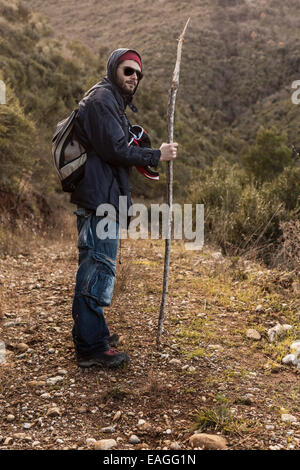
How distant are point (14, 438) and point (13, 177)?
603cm

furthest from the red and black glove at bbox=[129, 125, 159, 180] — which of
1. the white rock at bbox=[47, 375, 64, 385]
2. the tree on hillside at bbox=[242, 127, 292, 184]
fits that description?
the tree on hillside at bbox=[242, 127, 292, 184]

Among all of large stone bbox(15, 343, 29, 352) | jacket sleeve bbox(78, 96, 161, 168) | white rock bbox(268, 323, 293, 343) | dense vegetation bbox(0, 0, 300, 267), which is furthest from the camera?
dense vegetation bbox(0, 0, 300, 267)

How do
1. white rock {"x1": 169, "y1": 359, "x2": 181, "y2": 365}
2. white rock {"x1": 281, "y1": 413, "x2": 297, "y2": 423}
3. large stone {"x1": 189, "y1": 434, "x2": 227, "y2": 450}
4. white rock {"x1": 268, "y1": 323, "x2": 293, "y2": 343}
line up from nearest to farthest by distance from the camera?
large stone {"x1": 189, "y1": 434, "x2": 227, "y2": 450} < white rock {"x1": 281, "y1": 413, "x2": 297, "y2": 423} < white rock {"x1": 169, "y1": 359, "x2": 181, "y2": 365} < white rock {"x1": 268, "y1": 323, "x2": 293, "y2": 343}

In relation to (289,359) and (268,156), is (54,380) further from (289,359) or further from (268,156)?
(268,156)

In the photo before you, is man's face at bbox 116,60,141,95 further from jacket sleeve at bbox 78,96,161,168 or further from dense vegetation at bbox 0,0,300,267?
dense vegetation at bbox 0,0,300,267

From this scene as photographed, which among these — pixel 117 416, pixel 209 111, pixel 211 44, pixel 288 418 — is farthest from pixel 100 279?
pixel 211 44

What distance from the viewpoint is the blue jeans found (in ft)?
8.52

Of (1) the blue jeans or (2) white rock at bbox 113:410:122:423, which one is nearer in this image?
(2) white rock at bbox 113:410:122:423

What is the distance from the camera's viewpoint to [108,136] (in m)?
2.40

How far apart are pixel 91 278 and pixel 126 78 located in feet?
4.28

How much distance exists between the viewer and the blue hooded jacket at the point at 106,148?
95.1 inches

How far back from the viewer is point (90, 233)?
259 cm

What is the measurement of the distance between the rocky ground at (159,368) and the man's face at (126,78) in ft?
6.10

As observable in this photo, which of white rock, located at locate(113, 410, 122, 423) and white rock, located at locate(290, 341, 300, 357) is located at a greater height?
white rock, located at locate(290, 341, 300, 357)
